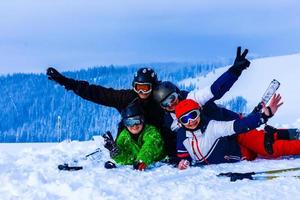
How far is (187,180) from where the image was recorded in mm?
7477

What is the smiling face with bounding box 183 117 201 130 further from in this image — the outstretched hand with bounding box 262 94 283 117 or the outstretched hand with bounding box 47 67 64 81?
the outstretched hand with bounding box 47 67 64 81

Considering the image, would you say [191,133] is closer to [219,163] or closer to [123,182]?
[219,163]

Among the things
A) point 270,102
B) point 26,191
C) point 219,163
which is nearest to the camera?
point 26,191

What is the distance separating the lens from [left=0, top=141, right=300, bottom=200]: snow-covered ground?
21.7 ft

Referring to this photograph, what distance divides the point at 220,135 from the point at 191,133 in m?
0.41

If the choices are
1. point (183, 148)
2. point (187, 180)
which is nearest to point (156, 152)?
point (183, 148)

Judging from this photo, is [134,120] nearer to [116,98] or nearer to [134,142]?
[134,142]

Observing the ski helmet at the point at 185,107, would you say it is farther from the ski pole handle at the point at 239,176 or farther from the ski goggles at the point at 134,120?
the ski pole handle at the point at 239,176

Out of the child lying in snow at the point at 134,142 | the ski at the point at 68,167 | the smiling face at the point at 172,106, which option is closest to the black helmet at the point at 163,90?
the smiling face at the point at 172,106

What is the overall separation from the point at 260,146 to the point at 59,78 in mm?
3453

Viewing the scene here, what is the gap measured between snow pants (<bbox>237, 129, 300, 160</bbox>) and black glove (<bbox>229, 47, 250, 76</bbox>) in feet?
2.91

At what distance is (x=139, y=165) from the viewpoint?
28.0ft

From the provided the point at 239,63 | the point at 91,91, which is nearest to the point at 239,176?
the point at 239,63

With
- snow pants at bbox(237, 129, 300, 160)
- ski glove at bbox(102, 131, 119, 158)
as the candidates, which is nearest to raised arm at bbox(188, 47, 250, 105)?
snow pants at bbox(237, 129, 300, 160)
